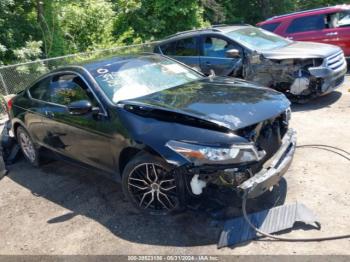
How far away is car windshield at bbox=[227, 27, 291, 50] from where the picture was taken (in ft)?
25.2

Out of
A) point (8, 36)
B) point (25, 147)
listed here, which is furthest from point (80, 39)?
point (25, 147)

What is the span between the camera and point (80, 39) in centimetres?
1380

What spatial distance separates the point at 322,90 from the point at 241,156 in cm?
427

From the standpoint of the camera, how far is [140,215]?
4184mm

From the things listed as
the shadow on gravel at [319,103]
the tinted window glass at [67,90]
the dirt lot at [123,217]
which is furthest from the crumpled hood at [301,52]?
the tinted window glass at [67,90]

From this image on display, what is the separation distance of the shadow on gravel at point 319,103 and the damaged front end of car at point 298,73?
0.14 metres

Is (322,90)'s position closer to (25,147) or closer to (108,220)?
(108,220)

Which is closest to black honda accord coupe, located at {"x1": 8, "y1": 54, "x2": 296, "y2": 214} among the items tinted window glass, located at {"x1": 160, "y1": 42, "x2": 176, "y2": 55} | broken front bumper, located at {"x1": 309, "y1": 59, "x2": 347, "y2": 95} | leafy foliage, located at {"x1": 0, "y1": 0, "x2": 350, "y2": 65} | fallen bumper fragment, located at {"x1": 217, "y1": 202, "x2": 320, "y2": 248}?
fallen bumper fragment, located at {"x1": 217, "y1": 202, "x2": 320, "y2": 248}

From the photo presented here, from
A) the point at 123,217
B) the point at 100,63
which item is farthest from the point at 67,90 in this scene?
the point at 123,217

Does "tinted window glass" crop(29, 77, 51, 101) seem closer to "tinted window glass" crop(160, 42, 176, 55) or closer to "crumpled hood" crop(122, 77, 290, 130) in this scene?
"crumpled hood" crop(122, 77, 290, 130)

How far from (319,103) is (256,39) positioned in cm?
184

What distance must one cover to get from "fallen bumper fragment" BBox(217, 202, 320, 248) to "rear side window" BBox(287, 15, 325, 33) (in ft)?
24.3

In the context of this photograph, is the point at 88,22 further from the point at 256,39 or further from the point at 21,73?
the point at 256,39

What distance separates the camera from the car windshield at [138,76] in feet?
14.7
